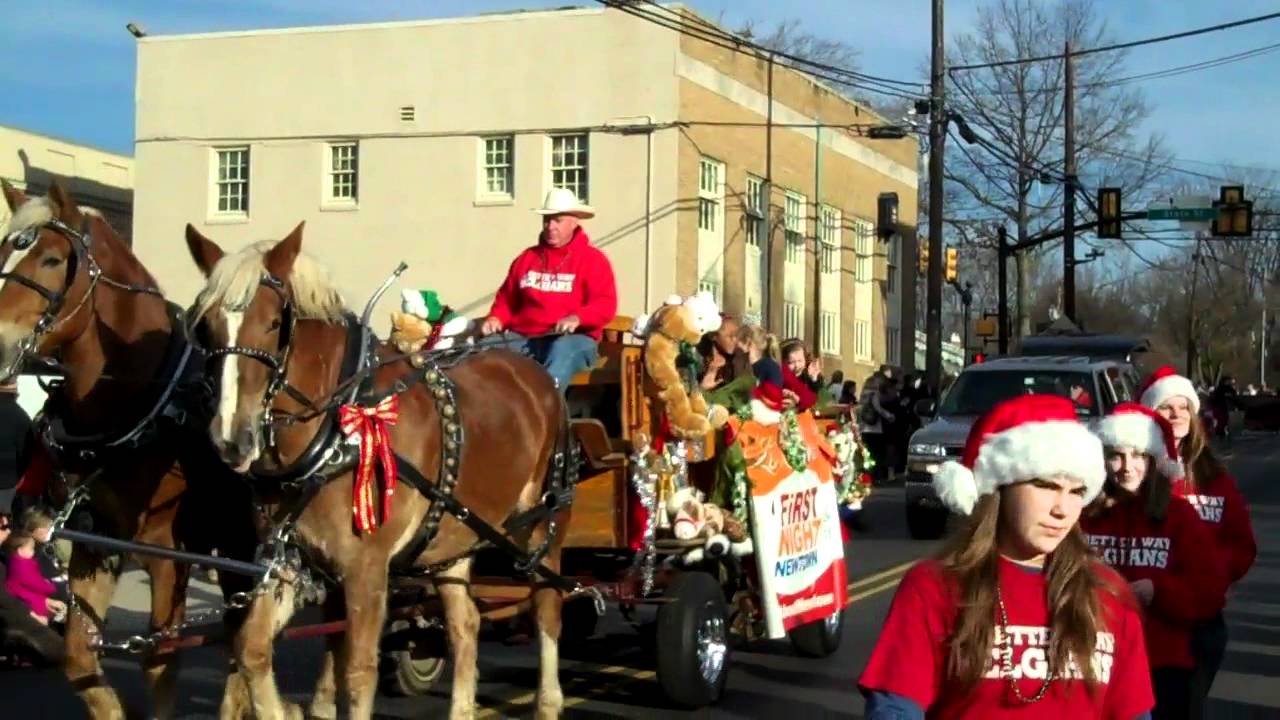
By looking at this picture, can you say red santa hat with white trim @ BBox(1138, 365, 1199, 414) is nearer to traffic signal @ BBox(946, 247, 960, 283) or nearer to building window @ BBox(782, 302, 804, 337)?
traffic signal @ BBox(946, 247, 960, 283)

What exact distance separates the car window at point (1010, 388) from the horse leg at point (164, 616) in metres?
12.7

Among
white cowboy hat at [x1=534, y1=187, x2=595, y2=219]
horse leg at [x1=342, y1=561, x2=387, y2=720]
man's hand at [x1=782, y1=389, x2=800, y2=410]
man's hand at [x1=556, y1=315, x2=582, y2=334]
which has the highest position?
white cowboy hat at [x1=534, y1=187, x2=595, y2=219]

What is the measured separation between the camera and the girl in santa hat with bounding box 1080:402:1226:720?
225 inches

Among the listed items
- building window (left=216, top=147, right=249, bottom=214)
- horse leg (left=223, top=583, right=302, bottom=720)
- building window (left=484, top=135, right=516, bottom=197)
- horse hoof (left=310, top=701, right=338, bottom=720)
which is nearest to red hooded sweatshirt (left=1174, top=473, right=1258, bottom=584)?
horse leg (left=223, top=583, right=302, bottom=720)

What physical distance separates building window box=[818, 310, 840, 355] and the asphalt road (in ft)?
105

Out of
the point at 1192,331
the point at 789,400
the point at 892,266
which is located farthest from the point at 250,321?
the point at 1192,331

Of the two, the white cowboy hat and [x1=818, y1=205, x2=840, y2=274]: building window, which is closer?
the white cowboy hat

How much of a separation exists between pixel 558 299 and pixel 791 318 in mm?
34622

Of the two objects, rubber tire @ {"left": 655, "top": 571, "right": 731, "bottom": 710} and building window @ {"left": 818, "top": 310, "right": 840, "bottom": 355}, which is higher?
building window @ {"left": 818, "top": 310, "right": 840, "bottom": 355}

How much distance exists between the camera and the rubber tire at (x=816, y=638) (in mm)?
10992

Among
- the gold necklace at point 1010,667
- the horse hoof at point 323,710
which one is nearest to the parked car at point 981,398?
the horse hoof at point 323,710

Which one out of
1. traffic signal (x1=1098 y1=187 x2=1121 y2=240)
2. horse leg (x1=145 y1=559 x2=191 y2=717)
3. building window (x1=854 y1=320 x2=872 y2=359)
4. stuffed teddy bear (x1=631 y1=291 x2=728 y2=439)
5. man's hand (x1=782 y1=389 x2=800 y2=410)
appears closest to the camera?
horse leg (x1=145 y1=559 x2=191 y2=717)

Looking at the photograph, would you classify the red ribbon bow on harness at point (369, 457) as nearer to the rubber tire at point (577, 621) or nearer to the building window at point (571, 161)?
the rubber tire at point (577, 621)

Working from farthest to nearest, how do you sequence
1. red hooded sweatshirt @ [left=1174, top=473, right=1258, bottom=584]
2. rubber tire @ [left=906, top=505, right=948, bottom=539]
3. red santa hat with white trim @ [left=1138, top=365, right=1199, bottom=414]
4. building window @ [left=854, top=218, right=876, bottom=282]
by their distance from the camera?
1. building window @ [left=854, top=218, right=876, bottom=282]
2. rubber tire @ [left=906, top=505, right=948, bottom=539]
3. red santa hat with white trim @ [left=1138, top=365, right=1199, bottom=414]
4. red hooded sweatshirt @ [left=1174, top=473, right=1258, bottom=584]
